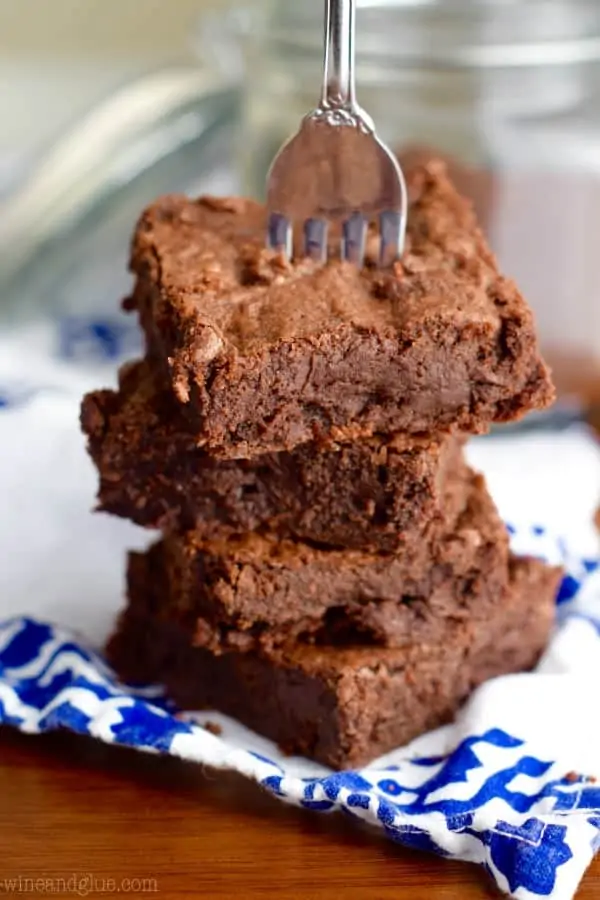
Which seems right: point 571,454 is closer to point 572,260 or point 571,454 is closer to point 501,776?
point 572,260

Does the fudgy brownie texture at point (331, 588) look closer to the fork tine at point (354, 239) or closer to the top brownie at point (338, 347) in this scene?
the top brownie at point (338, 347)

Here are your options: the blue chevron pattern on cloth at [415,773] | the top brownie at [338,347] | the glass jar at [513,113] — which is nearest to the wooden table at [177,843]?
the blue chevron pattern on cloth at [415,773]

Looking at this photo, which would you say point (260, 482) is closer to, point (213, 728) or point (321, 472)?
point (321, 472)

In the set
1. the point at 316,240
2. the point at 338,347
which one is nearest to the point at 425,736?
the point at 338,347

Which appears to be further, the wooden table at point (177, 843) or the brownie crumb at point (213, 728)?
the brownie crumb at point (213, 728)

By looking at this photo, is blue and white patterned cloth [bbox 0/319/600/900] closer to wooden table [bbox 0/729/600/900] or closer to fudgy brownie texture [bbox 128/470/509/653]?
wooden table [bbox 0/729/600/900]

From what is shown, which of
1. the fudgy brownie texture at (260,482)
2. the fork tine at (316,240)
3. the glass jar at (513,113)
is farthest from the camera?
the glass jar at (513,113)

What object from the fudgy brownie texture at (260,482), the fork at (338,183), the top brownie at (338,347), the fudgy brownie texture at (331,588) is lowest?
the fudgy brownie texture at (331,588)
